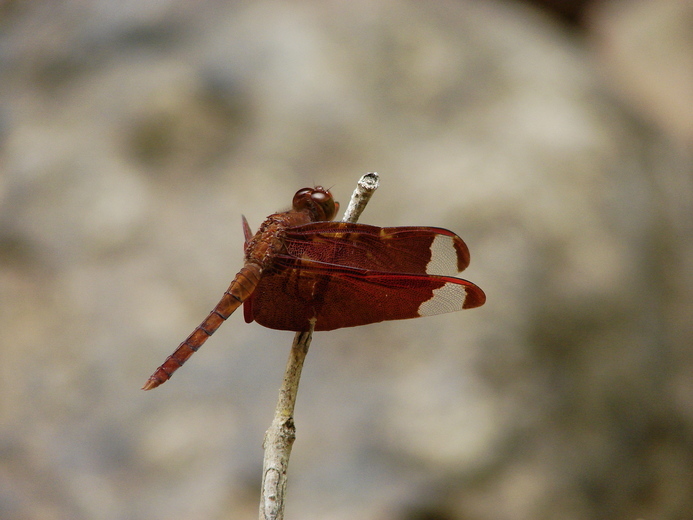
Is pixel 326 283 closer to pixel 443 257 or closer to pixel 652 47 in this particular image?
pixel 443 257

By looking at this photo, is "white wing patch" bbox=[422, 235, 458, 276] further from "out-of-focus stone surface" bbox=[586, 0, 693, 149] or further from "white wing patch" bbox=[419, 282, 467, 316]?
"out-of-focus stone surface" bbox=[586, 0, 693, 149]

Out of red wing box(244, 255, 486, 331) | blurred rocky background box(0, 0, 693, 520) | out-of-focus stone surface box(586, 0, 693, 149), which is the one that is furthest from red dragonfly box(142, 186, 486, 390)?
out-of-focus stone surface box(586, 0, 693, 149)

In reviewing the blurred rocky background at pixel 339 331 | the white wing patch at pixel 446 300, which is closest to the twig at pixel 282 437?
the white wing patch at pixel 446 300

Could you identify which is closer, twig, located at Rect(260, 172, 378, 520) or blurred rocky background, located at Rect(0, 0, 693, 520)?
twig, located at Rect(260, 172, 378, 520)

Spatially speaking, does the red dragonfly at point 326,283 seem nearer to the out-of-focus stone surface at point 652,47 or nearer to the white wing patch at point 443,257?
the white wing patch at point 443,257

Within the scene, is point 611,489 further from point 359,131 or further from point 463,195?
point 359,131

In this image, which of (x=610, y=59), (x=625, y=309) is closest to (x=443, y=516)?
(x=625, y=309)
